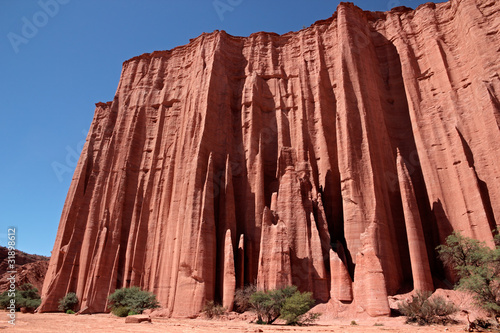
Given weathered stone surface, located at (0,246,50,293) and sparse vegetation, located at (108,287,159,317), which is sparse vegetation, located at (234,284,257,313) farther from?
weathered stone surface, located at (0,246,50,293)

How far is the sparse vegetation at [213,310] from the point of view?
2223 cm

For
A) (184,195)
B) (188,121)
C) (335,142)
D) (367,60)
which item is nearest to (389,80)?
(367,60)

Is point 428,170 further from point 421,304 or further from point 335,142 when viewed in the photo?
point 421,304

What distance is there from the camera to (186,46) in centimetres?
4316

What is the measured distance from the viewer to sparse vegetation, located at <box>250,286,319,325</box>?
17.4m

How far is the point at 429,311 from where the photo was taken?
54.6ft

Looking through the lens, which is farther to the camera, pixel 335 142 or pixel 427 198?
pixel 335 142

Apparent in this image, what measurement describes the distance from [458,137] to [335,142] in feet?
30.7

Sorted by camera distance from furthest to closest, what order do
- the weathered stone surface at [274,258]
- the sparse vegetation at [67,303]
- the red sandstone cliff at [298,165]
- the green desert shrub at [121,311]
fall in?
1. the sparse vegetation at [67,303]
2. the green desert shrub at [121,311]
3. the red sandstone cliff at [298,165]
4. the weathered stone surface at [274,258]

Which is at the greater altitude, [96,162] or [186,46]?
[186,46]

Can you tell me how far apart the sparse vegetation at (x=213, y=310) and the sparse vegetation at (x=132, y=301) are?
5.34 m

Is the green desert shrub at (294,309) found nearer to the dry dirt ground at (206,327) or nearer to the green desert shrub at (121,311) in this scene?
the dry dirt ground at (206,327)

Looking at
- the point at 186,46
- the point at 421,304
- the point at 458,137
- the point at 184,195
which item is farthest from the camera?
the point at 186,46

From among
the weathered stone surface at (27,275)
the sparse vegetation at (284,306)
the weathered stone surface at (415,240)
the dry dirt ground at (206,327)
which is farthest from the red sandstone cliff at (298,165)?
the weathered stone surface at (27,275)
